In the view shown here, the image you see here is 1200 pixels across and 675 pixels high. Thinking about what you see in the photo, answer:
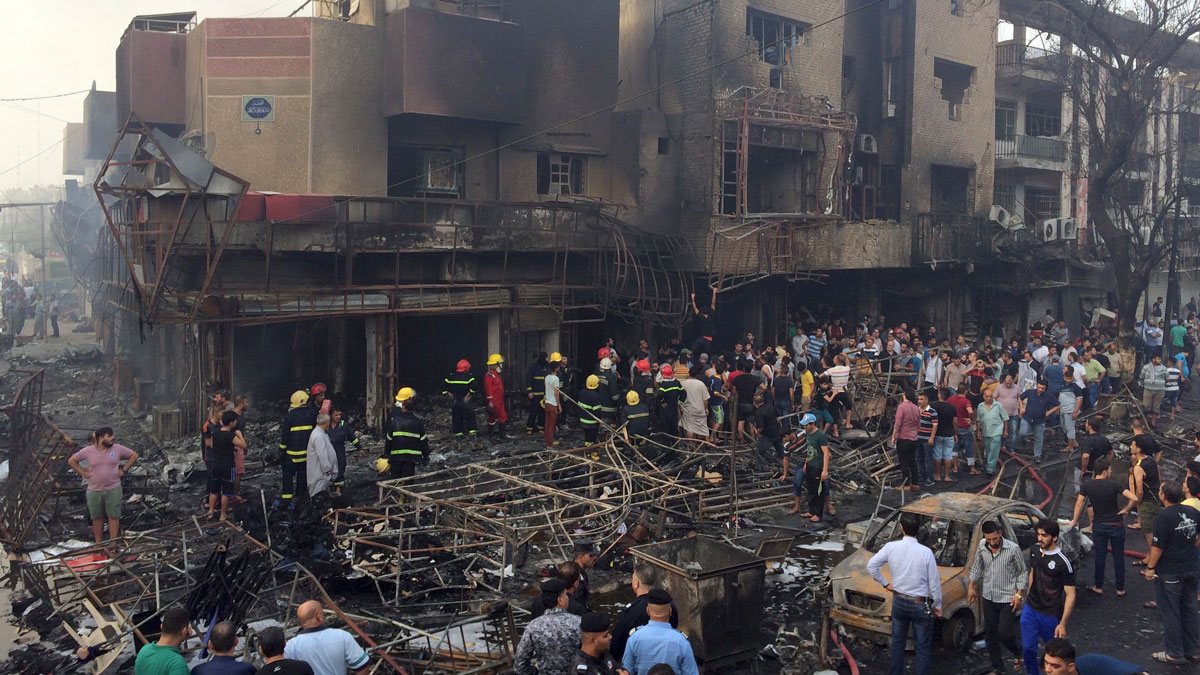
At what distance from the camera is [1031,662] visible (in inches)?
309

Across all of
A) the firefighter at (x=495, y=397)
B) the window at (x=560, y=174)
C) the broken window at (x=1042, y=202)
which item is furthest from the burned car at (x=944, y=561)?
the broken window at (x=1042, y=202)

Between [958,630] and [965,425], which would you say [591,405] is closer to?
[965,425]

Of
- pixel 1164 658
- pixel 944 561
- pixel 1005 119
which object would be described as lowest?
pixel 1164 658

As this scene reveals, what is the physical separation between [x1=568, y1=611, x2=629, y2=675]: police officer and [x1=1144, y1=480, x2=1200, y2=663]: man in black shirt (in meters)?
5.42

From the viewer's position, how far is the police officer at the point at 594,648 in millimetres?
6066

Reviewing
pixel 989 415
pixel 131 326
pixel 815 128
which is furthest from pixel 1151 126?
pixel 131 326

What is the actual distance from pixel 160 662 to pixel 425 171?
54.5ft

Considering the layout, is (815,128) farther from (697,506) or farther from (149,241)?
(149,241)

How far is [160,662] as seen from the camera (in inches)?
Result: 232

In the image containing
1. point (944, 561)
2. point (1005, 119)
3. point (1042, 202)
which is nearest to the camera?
point (944, 561)

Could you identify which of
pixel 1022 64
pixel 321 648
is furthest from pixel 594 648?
pixel 1022 64

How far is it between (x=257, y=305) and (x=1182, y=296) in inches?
1628

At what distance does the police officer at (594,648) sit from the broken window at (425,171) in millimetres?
16320

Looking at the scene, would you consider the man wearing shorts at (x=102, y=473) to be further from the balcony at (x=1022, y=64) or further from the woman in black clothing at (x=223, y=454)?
the balcony at (x=1022, y=64)
